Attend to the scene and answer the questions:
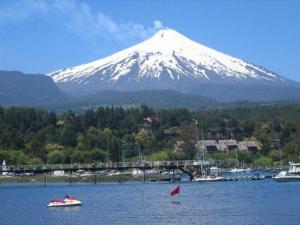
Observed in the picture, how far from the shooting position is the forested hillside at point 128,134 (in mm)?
130750

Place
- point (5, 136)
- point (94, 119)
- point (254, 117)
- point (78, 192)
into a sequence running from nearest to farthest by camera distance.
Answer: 1. point (78, 192)
2. point (5, 136)
3. point (94, 119)
4. point (254, 117)

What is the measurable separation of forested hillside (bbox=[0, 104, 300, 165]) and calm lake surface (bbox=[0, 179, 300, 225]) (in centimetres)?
4382

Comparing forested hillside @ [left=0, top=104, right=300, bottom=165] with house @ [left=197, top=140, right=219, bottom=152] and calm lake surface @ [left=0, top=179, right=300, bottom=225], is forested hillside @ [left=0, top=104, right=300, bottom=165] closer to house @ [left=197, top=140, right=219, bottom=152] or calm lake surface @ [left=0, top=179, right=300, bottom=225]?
house @ [left=197, top=140, right=219, bottom=152]

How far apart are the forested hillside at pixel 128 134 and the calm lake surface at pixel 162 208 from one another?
43817 mm

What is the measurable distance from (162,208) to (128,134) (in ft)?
303

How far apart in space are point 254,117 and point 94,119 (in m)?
38.2

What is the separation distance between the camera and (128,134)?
154 meters

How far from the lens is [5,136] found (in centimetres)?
13388

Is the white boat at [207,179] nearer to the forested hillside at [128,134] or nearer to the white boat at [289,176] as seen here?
the white boat at [289,176]

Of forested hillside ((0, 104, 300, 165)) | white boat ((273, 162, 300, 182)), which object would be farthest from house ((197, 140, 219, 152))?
white boat ((273, 162, 300, 182))

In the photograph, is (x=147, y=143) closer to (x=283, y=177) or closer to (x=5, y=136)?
(x=5, y=136)

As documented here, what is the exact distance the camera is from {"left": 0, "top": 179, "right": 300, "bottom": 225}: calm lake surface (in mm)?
53531

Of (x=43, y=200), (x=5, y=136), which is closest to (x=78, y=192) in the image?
(x=43, y=200)

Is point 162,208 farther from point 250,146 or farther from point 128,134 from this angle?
point 250,146
